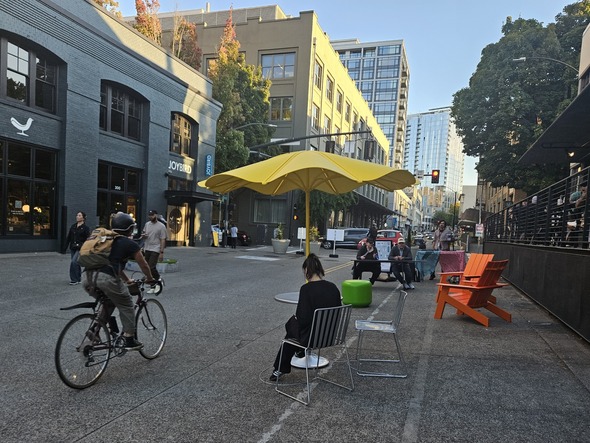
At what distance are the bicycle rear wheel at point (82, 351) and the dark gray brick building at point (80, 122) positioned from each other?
13.1 m

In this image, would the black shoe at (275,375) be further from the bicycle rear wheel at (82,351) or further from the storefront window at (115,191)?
the storefront window at (115,191)

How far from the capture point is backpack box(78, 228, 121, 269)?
13.3 feet

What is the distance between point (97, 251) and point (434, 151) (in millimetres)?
196308

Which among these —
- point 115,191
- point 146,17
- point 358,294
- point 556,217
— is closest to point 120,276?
point 358,294

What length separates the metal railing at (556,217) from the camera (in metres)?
7.23

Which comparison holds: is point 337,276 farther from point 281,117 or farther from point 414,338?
point 281,117

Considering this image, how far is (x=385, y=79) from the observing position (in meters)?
110

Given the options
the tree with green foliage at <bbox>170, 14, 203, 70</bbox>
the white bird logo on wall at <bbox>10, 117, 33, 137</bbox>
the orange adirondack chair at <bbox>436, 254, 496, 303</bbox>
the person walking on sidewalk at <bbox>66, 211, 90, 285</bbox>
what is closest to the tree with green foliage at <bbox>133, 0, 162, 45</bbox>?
the tree with green foliage at <bbox>170, 14, 203, 70</bbox>

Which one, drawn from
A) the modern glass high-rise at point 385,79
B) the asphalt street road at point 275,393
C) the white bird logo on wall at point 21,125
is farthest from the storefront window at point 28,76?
the modern glass high-rise at point 385,79

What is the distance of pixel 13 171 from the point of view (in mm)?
14883

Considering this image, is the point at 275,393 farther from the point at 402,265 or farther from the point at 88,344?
the point at 402,265

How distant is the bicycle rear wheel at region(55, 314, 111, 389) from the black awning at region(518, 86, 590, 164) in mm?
8541

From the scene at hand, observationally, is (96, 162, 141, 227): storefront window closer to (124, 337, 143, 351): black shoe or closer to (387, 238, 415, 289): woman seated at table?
(387, 238, 415, 289): woman seated at table

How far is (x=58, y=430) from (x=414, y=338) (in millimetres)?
4720
